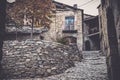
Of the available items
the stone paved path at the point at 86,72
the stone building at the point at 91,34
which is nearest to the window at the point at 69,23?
the stone building at the point at 91,34

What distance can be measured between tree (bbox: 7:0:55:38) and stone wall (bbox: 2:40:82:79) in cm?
644

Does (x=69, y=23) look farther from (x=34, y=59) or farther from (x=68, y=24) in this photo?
(x=34, y=59)

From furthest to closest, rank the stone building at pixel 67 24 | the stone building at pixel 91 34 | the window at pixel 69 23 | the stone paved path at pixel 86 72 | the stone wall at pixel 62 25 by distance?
1. the stone building at pixel 91 34
2. the window at pixel 69 23
3. the stone building at pixel 67 24
4. the stone wall at pixel 62 25
5. the stone paved path at pixel 86 72

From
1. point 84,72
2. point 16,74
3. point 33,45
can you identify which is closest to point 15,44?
point 33,45

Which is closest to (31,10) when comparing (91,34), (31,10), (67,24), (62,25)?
(31,10)

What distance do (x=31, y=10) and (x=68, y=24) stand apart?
7305 mm

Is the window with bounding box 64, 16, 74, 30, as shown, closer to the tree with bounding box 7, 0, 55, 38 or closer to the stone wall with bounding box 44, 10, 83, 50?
the stone wall with bounding box 44, 10, 83, 50

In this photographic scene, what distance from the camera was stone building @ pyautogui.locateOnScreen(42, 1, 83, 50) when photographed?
88.4 feet

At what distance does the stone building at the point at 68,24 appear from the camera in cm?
2696

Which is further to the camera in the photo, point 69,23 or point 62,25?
point 69,23

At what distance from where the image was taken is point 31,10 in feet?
70.8

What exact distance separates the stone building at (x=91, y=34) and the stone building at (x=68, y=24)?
5.04 metres

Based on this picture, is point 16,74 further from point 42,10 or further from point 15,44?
point 42,10

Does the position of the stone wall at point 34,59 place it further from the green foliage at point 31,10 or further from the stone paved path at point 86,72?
the green foliage at point 31,10
